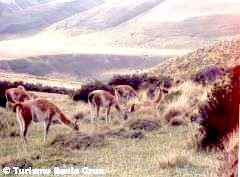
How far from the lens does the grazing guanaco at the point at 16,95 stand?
5.67 meters

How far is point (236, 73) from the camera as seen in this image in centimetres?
584

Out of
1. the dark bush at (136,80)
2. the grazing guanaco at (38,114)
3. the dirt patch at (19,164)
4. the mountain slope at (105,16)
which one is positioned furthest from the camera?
the mountain slope at (105,16)

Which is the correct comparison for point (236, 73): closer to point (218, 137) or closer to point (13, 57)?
point (218, 137)

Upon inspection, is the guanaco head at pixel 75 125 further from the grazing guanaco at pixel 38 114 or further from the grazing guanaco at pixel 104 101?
the grazing guanaco at pixel 104 101

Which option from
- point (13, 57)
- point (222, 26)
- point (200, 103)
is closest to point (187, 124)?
point (200, 103)

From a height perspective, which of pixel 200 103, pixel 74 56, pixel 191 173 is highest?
pixel 74 56

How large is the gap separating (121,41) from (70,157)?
93cm

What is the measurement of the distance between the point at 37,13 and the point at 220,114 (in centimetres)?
153

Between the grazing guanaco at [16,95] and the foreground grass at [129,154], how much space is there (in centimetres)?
10

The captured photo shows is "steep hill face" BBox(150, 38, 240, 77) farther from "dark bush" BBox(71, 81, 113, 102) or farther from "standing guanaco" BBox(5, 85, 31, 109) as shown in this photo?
"standing guanaco" BBox(5, 85, 31, 109)

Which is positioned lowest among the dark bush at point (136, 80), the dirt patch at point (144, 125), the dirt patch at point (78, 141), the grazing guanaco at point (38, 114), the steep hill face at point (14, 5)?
the dirt patch at point (78, 141)

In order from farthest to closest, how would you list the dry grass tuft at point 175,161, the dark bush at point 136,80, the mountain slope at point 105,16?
1. the mountain slope at point 105,16
2. the dark bush at point 136,80
3. the dry grass tuft at point 175,161

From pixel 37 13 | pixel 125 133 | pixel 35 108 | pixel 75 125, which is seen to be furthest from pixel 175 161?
pixel 37 13

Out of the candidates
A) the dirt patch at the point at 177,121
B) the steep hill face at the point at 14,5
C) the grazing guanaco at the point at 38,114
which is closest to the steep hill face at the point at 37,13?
the steep hill face at the point at 14,5
